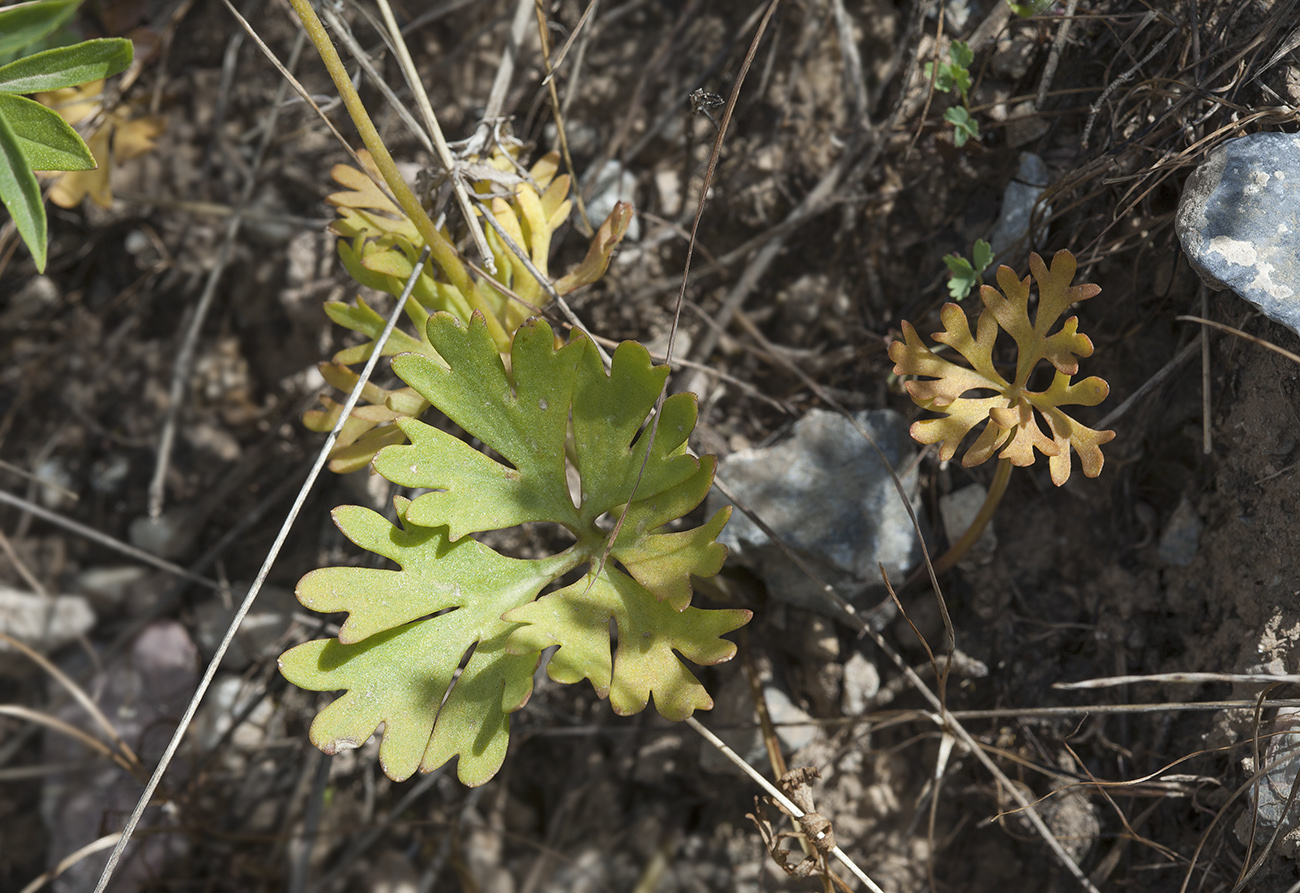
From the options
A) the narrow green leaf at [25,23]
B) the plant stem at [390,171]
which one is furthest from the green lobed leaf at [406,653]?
the narrow green leaf at [25,23]

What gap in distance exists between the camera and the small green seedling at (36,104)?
4.81ft

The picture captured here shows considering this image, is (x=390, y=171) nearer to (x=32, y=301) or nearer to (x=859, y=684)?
(x=859, y=684)

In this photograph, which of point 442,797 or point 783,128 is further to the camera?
point 442,797

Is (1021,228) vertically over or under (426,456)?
over

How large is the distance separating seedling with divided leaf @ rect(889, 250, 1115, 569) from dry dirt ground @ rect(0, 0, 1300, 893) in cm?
42

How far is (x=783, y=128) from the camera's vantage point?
8.48 feet

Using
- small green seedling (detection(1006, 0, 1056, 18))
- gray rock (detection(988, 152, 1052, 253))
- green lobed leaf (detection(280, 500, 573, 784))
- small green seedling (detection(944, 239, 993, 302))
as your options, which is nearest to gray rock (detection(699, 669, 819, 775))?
green lobed leaf (detection(280, 500, 573, 784))

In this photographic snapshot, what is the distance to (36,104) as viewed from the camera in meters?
1.56

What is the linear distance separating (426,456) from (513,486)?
0.21 meters

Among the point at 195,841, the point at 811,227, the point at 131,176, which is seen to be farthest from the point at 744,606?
the point at 131,176

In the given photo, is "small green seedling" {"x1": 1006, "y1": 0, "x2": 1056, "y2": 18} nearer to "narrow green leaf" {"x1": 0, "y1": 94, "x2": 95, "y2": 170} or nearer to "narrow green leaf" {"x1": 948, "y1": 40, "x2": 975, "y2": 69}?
"narrow green leaf" {"x1": 948, "y1": 40, "x2": 975, "y2": 69}

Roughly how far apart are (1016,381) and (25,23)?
2007 mm

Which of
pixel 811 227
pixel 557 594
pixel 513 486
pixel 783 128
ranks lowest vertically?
pixel 557 594

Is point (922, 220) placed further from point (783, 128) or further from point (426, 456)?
point (426, 456)
